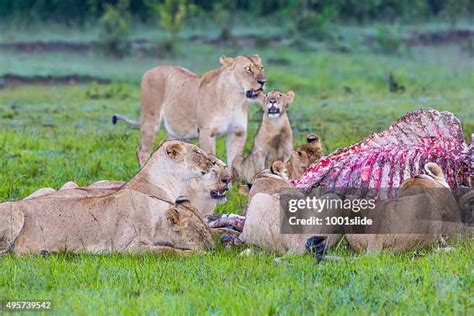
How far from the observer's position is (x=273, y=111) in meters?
10.2

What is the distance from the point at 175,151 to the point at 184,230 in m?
0.87

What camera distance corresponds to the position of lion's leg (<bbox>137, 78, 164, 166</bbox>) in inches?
452

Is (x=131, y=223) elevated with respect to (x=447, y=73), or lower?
elevated

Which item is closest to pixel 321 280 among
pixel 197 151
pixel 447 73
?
pixel 197 151

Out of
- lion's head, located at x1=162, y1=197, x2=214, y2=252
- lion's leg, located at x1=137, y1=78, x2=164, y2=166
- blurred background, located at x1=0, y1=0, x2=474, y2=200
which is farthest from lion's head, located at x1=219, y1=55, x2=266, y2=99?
lion's head, located at x1=162, y1=197, x2=214, y2=252

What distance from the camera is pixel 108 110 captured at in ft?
54.1

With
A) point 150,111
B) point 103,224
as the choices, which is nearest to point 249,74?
point 150,111

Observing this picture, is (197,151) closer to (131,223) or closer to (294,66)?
(131,223)

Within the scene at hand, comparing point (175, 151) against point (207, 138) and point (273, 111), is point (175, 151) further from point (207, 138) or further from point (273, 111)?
point (207, 138)

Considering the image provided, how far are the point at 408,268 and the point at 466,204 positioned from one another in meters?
1.11

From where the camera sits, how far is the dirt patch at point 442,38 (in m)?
24.9

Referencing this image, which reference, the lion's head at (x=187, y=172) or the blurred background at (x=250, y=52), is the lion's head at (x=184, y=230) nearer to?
the lion's head at (x=187, y=172)

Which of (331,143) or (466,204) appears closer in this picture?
(466,204)

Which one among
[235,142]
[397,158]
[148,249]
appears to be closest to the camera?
[148,249]
